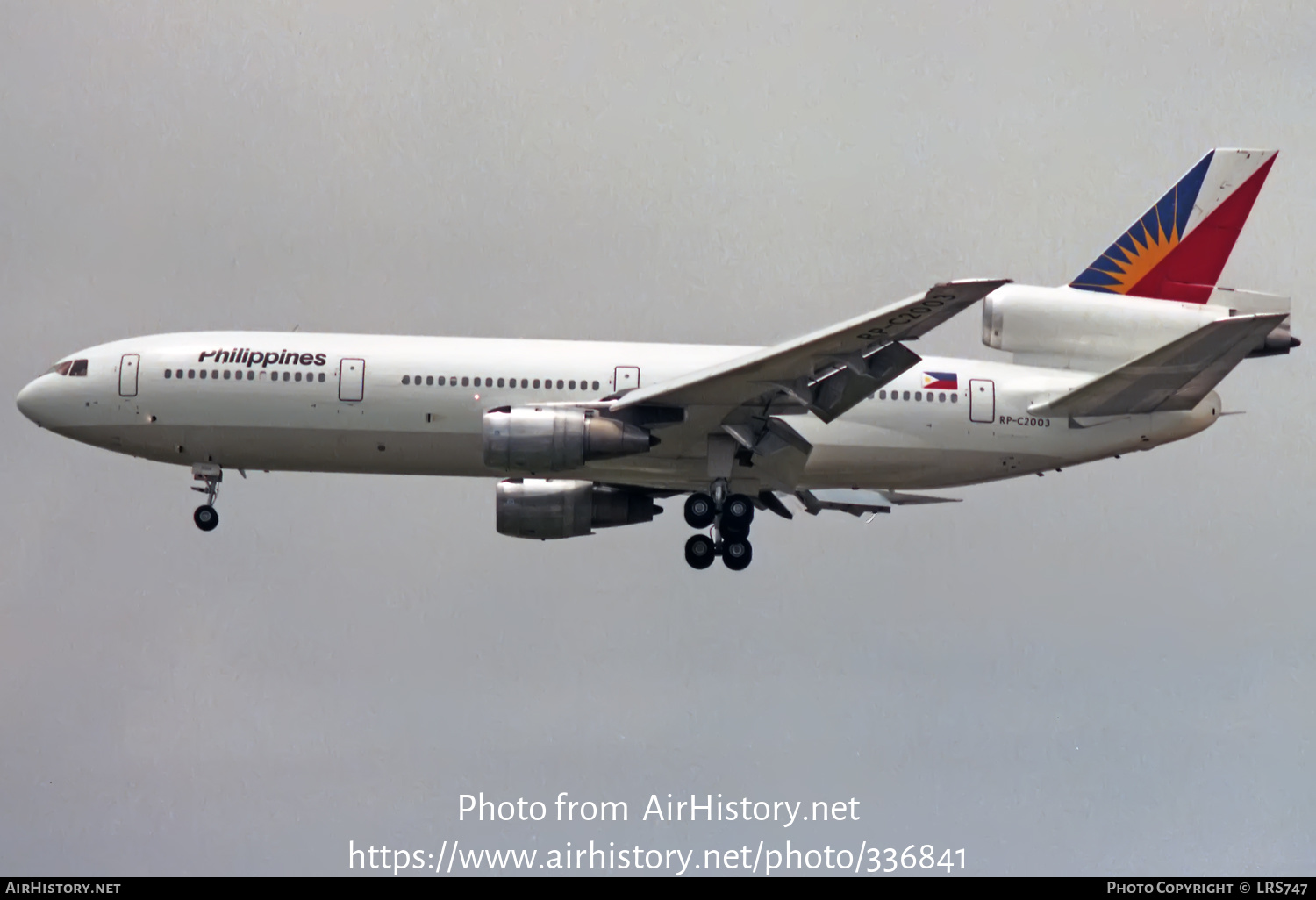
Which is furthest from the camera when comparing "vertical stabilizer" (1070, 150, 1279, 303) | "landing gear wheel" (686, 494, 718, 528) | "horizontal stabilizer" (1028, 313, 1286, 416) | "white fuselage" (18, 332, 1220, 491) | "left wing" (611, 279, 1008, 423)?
"vertical stabilizer" (1070, 150, 1279, 303)

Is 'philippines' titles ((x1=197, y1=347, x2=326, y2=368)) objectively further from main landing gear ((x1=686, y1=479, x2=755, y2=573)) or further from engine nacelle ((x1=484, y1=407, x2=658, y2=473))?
main landing gear ((x1=686, y1=479, x2=755, y2=573))

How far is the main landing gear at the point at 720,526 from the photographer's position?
41.4 metres

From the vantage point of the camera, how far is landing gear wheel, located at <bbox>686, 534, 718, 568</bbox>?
41.8 m

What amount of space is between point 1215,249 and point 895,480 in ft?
29.8

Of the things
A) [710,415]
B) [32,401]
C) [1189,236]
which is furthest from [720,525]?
[32,401]

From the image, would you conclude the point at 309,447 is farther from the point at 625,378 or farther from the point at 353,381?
the point at 625,378

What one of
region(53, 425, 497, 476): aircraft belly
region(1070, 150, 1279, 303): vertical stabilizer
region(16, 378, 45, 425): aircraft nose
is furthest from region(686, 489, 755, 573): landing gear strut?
region(16, 378, 45, 425): aircraft nose

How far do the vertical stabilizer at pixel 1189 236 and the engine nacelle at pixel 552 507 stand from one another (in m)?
11.9

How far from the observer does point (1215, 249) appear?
4419cm

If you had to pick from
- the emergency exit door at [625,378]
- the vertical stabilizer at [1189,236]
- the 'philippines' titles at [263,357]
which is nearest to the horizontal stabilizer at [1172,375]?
the vertical stabilizer at [1189,236]

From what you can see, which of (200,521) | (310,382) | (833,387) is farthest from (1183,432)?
(200,521)

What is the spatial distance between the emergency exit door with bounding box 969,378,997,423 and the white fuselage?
0.09ft

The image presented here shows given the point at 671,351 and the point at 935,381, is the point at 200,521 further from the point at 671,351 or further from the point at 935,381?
the point at 935,381

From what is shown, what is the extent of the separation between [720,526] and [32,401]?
16.0 m
